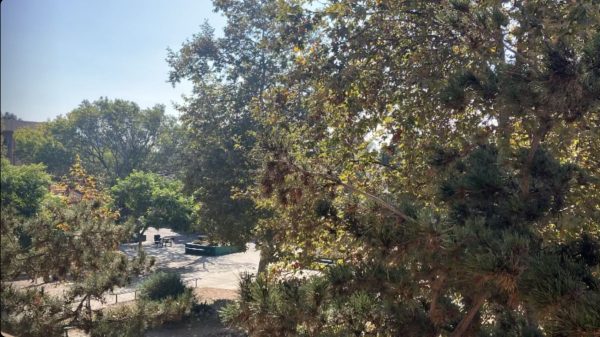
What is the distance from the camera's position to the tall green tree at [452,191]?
2.41 metres

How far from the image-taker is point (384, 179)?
5090 mm

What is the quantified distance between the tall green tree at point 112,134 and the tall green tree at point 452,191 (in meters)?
29.6

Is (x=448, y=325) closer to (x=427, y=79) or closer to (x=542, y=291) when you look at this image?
(x=542, y=291)

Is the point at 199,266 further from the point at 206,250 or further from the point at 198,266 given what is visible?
the point at 206,250

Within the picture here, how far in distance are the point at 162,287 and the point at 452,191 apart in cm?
1062

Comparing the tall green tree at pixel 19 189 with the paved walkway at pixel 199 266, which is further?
the paved walkway at pixel 199 266

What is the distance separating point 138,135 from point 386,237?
33176 millimetres

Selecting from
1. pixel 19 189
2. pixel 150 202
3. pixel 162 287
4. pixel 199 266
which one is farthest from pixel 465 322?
pixel 150 202

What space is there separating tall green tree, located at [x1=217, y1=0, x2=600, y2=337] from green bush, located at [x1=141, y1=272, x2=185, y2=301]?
8.08 meters

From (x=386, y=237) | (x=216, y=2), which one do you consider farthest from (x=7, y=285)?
(x=216, y=2)

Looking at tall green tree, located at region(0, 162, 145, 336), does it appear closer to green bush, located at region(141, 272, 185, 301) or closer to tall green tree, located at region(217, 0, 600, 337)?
tall green tree, located at region(217, 0, 600, 337)

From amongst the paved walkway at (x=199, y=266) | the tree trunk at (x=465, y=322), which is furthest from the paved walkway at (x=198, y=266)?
the tree trunk at (x=465, y=322)

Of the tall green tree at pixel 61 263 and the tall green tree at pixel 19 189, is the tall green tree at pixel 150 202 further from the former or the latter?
the tall green tree at pixel 61 263

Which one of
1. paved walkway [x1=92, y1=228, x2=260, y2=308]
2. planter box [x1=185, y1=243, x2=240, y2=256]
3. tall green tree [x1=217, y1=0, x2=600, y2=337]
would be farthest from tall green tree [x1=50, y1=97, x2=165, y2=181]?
tall green tree [x1=217, y1=0, x2=600, y2=337]
